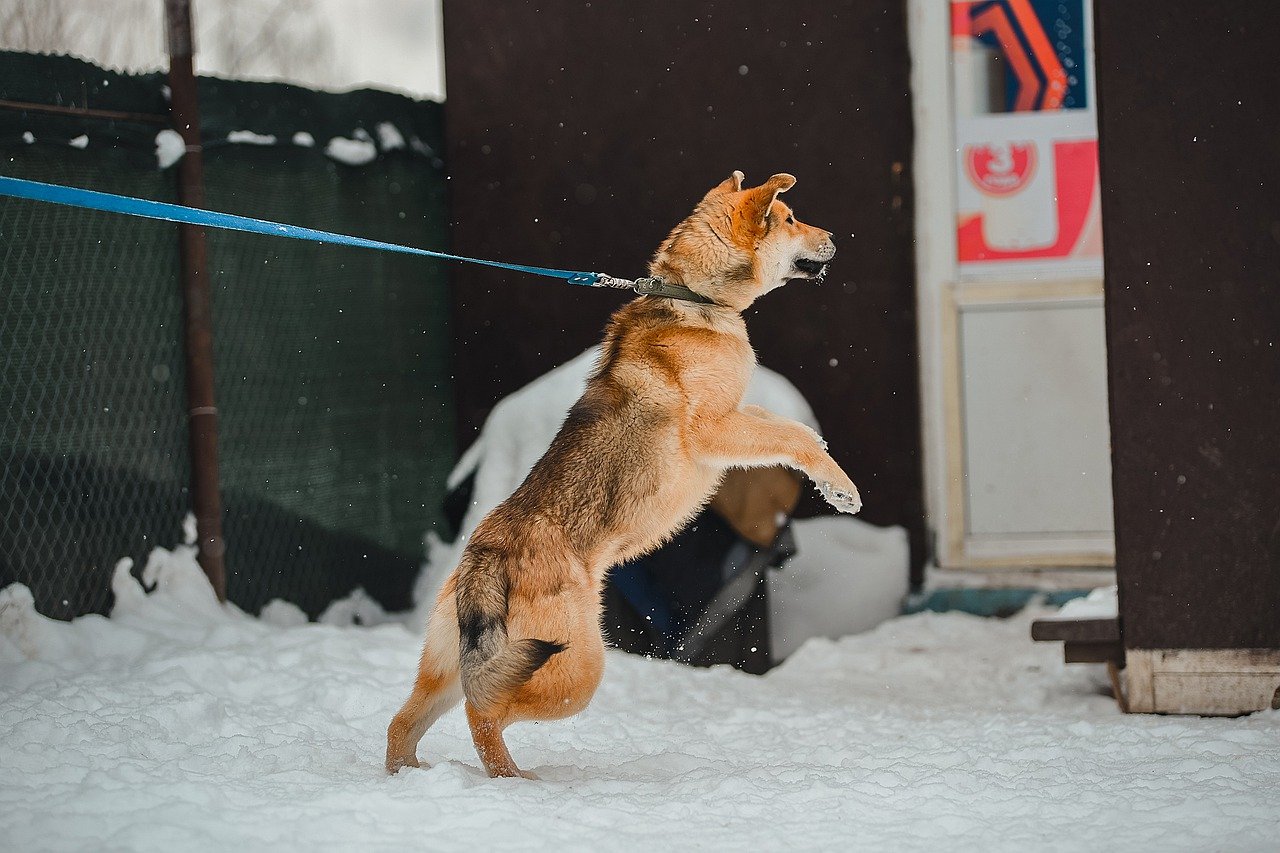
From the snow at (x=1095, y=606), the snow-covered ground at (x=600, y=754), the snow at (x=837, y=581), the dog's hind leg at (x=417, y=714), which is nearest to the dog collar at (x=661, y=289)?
the dog's hind leg at (x=417, y=714)

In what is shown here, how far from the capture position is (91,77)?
216 inches

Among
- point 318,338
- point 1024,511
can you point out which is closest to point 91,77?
point 318,338

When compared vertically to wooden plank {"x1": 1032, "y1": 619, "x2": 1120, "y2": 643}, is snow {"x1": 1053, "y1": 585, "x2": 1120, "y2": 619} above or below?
below

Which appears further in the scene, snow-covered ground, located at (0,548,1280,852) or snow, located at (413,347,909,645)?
snow, located at (413,347,909,645)

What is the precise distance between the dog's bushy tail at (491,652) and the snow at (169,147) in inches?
131

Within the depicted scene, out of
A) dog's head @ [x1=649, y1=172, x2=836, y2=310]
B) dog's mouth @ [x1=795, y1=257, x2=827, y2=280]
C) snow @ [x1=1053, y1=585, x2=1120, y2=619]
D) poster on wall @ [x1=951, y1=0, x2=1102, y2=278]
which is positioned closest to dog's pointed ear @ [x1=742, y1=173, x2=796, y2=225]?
dog's head @ [x1=649, y1=172, x2=836, y2=310]

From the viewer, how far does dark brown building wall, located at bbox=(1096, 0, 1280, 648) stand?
4664 mm

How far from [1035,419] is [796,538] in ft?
5.38

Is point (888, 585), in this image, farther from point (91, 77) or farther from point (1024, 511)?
point (91, 77)

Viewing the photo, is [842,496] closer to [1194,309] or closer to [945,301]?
[1194,309]

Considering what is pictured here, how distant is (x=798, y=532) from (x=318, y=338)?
2.99m

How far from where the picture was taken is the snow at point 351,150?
6.73m

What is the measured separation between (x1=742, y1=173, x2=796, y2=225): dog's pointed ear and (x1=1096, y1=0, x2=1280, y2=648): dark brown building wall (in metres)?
1.44

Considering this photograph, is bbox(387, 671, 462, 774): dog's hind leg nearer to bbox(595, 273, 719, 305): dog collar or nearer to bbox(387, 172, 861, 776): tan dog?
bbox(387, 172, 861, 776): tan dog
